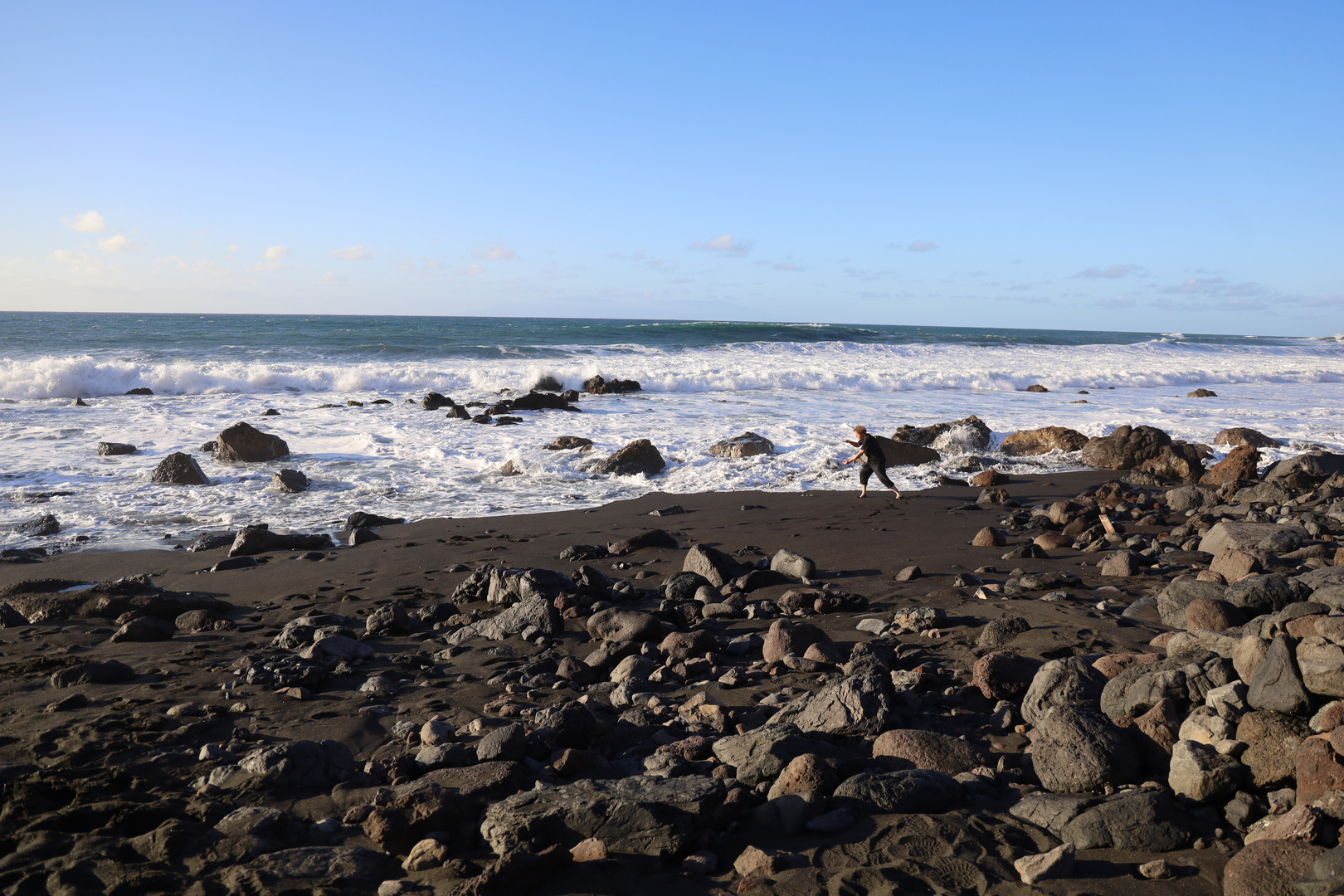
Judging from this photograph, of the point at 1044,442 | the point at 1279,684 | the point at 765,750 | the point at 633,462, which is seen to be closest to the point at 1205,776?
the point at 1279,684

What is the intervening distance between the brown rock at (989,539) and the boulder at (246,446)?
961cm

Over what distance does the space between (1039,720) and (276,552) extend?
622 centimetres

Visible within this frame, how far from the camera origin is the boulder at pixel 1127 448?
1133 cm

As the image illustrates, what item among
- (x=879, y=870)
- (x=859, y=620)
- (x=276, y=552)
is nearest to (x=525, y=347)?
(x=276, y=552)

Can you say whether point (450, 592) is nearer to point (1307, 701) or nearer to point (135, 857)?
point (135, 857)

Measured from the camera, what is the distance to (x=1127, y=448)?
450 inches

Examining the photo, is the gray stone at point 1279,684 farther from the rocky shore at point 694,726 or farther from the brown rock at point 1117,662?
the brown rock at point 1117,662

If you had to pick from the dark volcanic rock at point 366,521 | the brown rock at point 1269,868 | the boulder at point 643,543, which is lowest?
the dark volcanic rock at point 366,521

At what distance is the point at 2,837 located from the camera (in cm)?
262

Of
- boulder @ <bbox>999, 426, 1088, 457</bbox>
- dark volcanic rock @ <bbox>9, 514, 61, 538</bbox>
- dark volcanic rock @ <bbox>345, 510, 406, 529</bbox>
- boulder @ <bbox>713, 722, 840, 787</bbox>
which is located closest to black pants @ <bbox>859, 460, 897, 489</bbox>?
boulder @ <bbox>999, 426, 1088, 457</bbox>

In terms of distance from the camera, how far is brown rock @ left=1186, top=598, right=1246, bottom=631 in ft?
13.0

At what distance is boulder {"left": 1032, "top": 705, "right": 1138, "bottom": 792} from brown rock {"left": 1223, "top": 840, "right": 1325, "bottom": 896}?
493 mm

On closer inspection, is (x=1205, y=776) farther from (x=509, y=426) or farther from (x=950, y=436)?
(x=509, y=426)

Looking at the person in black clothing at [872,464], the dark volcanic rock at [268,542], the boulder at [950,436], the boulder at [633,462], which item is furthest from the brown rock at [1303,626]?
the boulder at [950,436]
